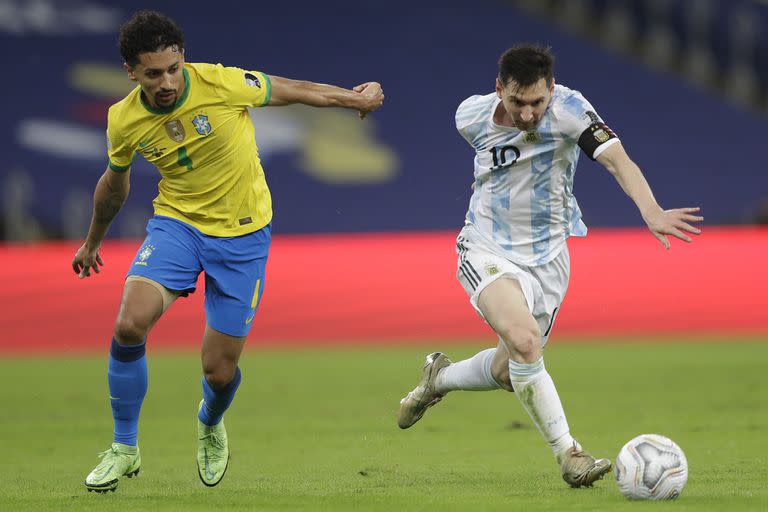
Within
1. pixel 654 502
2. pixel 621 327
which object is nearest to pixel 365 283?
pixel 621 327

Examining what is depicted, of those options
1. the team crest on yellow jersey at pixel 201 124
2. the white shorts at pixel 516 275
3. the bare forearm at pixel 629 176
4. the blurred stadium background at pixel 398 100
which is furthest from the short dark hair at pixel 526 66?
the blurred stadium background at pixel 398 100

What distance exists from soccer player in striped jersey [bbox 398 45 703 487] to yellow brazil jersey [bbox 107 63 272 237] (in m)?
1.13

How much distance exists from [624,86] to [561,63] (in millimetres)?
1067

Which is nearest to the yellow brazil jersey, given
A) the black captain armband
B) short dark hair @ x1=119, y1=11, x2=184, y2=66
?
short dark hair @ x1=119, y1=11, x2=184, y2=66

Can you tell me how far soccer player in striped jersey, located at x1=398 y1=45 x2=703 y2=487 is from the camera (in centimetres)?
621

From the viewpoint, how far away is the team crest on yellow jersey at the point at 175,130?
6.67 m

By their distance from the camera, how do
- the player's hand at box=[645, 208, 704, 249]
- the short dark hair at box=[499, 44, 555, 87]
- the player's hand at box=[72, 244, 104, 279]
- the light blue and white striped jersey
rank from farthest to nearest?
the player's hand at box=[72, 244, 104, 279] < the light blue and white striped jersey < the short dark hair at box=[499, 44, 555, 87] < the player's hand at box=[645, 208, 704, 249]

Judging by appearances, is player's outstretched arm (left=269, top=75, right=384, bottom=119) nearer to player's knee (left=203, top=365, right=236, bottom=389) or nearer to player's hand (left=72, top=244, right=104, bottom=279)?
player's hand (left=72, top=244, right=104, bottom=279)

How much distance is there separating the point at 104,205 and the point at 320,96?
126cm

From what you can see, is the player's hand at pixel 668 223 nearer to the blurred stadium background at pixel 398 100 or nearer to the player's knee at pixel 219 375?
the player's knee at pixel 219 375

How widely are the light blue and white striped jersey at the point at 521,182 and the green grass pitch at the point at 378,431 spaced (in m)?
1.20

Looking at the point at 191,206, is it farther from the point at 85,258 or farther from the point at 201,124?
the point at 85,258

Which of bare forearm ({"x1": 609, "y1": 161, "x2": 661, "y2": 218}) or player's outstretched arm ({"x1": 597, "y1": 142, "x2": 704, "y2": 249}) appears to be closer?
player's outstretched arm ({"x1": 597, "y1": 142, "x2": 704, "y2": 249})

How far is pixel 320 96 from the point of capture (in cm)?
683
